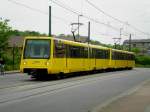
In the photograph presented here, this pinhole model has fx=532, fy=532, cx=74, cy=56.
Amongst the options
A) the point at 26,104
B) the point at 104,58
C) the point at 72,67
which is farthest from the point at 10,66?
the point at 26,104

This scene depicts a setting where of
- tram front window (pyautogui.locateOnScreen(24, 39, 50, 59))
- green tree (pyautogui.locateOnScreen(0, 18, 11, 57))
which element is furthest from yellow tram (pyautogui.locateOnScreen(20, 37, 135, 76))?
green tree (pyautogui.locateOnScreen(0, 18, 11, 57))

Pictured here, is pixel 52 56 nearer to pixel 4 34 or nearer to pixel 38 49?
pixel 38 49

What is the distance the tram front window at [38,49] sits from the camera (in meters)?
34.0

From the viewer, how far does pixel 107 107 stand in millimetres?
16656

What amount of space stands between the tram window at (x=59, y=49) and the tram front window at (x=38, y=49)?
0.82 meters

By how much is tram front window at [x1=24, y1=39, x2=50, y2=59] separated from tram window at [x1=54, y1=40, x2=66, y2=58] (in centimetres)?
82

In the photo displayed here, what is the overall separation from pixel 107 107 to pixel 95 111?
1.38 meters

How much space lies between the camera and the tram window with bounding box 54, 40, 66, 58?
1370 inches

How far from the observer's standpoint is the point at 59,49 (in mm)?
35719

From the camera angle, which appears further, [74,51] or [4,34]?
[4,34]

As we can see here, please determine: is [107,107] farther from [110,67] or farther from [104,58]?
[110,67]

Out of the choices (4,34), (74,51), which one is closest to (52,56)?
(74,51)

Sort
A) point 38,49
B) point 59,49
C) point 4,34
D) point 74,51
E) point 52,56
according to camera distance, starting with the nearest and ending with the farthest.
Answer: point 38,49, point 52,56, point 59,49, point 74,51, point 4,34

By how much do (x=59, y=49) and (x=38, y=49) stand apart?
6.82 feet
